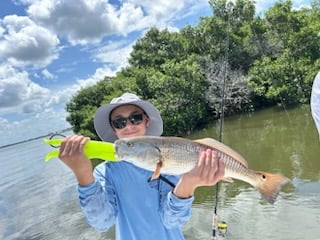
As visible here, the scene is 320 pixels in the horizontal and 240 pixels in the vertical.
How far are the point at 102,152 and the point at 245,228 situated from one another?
7165 mm

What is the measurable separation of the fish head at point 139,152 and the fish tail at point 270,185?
1.57 feet

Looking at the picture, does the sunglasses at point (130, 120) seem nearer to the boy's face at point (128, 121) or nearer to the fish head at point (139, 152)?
the boy's face at point (128, 121)

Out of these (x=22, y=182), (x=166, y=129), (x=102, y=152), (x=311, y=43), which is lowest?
(x=22, y=182)

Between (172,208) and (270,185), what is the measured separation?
469 mm

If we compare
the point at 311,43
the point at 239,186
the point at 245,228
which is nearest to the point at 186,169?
the point at 245,228

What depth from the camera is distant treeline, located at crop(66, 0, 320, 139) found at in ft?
88.5

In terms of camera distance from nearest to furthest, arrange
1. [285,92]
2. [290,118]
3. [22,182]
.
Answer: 1. [22,182]
2. [290,118]
3. [285,92]

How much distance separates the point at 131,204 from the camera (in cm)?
212

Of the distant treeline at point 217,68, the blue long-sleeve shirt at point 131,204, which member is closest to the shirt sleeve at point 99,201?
the blue long-sleeve shirt at point 131,204

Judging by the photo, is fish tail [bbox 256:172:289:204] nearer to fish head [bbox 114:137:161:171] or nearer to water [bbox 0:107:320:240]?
fish head [bbox 114:137:161:171]

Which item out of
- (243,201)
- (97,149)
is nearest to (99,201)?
(97,149)

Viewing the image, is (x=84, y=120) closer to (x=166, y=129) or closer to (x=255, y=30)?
(x=166, y=129)

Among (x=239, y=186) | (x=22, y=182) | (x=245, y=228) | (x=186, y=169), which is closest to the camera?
(x=186, y=169)

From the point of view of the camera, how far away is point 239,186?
11367 mm
